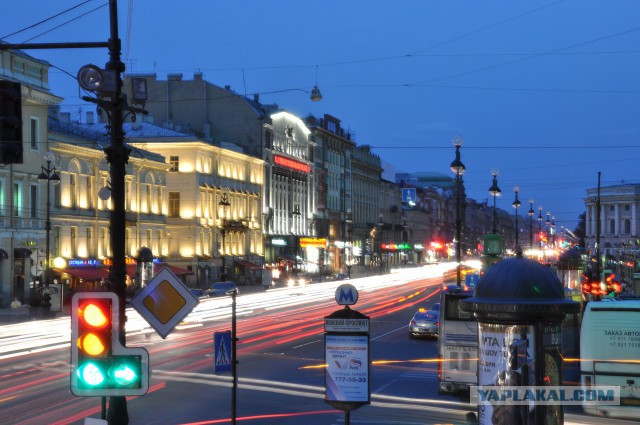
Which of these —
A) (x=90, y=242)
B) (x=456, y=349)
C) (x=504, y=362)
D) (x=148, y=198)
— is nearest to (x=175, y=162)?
(x=148, y=198)

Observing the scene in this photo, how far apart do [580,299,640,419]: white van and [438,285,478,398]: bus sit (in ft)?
12.6

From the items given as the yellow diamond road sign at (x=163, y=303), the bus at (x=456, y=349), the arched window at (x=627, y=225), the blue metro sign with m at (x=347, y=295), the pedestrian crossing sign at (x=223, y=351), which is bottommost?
the bus at (x=456, y=349)

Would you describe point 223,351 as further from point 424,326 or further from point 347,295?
point 424,326

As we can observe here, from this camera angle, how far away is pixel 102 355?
862 cm

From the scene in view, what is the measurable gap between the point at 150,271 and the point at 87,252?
251 inches

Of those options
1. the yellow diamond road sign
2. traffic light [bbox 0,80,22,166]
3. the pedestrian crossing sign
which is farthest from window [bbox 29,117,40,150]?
the yellow diamond road sign

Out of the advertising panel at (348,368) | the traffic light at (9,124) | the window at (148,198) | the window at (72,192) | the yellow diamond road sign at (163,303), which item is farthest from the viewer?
the window at (148,198)

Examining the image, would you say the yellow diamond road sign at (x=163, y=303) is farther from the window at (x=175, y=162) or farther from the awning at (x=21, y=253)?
the window at (x=175, y=162)

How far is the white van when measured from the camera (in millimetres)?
20672

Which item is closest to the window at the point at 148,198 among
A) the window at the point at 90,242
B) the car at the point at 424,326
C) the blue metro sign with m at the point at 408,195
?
the window at the point at 90,242

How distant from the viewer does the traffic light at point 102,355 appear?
8.55m

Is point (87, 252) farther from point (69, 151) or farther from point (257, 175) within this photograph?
point (257, 175)

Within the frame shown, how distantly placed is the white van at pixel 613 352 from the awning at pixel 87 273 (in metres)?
44.7

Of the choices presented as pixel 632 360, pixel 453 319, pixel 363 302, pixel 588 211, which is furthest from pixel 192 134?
pixel 588 211
